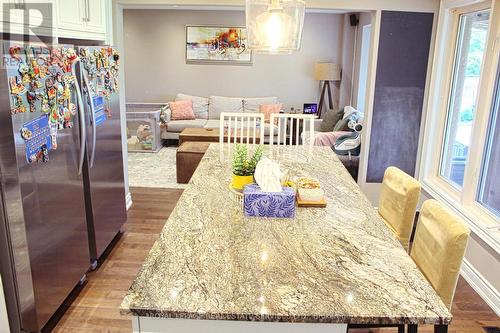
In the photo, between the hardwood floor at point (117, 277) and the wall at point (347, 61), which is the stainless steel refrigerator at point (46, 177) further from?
the wall at point (347, 61)

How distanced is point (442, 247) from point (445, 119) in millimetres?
2584

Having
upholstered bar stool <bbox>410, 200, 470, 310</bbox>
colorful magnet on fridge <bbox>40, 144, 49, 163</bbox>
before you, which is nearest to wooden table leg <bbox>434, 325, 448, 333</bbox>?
upholstered bar stool <bbox>410, 200, 470, 310</bbox>

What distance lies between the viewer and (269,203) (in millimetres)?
1948

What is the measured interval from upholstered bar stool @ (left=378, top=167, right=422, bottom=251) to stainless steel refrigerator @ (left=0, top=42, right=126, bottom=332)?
1.89m

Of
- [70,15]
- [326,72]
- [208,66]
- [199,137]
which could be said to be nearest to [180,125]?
[199,137]

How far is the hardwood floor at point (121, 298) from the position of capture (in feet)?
8.14

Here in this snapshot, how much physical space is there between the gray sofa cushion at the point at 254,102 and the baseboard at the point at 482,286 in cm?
479

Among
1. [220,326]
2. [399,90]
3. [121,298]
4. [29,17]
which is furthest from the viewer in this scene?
[399,90]

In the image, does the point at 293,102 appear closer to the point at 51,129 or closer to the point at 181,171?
the point at 181,171

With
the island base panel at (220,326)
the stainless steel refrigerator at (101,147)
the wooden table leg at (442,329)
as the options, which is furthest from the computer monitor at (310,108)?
the island base panel at (220,326)

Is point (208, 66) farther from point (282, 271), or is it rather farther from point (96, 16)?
point (282, 271)

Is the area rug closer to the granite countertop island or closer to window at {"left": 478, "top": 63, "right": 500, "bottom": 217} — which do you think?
the granite countertop island

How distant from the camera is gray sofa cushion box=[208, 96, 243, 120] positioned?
289 inches

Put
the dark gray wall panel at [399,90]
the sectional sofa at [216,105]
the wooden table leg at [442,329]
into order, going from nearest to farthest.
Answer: the wooden table leg at [442,329], the dark gray wall panel at [399,90], the sectional sofa at [216,105]
